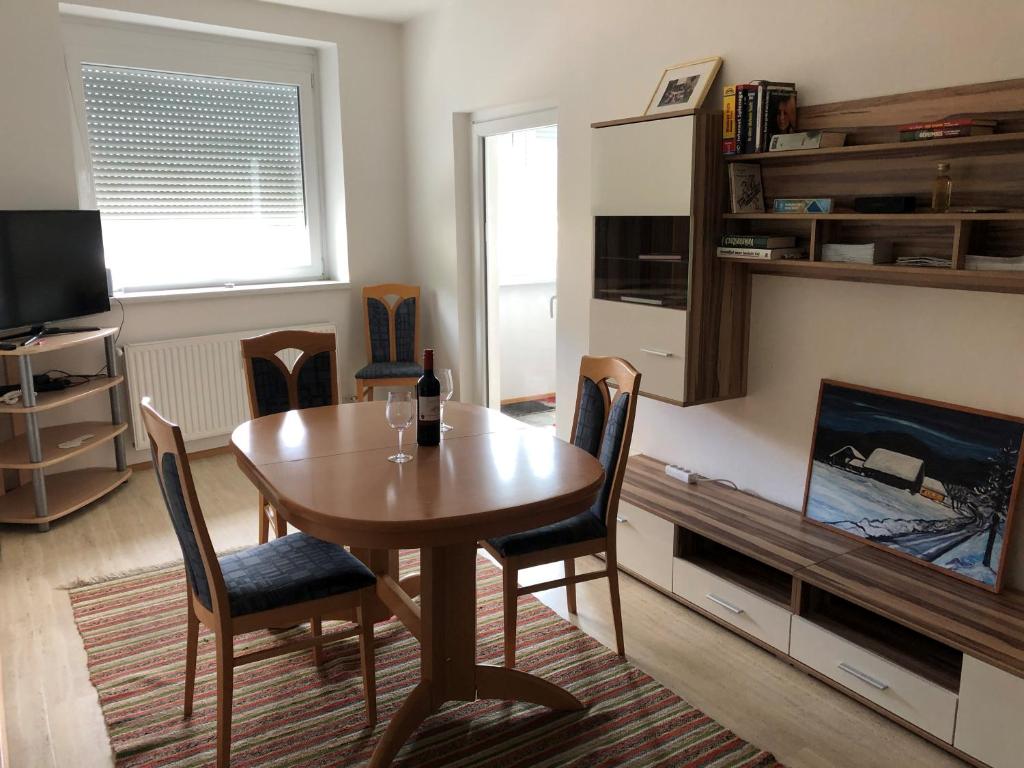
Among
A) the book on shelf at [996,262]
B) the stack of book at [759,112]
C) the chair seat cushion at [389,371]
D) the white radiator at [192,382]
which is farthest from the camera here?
the chair seat cushion at [389,371]

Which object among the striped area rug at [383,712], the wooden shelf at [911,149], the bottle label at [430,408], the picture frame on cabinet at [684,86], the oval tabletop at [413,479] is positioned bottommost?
the striped area rug at [383,712]

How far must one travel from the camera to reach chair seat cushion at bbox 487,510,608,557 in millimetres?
2510

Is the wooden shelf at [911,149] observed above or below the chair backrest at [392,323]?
above

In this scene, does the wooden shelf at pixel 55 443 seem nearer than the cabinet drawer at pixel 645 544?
No

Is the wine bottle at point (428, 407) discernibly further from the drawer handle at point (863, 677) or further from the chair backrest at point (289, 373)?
the drawer handle at point (863, 677)

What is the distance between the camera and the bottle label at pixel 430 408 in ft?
7.77

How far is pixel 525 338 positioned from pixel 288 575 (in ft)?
12.6

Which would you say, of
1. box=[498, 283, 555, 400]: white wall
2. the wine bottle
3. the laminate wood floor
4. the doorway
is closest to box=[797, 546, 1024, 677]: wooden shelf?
the laminate wood floor

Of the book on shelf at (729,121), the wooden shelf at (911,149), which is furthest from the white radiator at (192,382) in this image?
the wooden shelf at (911,149)

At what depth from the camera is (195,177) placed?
4.97m

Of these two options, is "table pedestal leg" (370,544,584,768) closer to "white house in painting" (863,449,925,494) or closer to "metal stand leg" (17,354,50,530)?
"white house in painting" (863,449,925,494)

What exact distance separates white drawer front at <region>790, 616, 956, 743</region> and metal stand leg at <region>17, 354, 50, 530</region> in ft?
10.9

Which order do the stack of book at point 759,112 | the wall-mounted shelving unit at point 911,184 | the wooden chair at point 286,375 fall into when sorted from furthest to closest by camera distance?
1. the wooden chair at point 286,375
2. the stack of book at point 759,112
3. the wall-mounted shelving unit at point 911,184

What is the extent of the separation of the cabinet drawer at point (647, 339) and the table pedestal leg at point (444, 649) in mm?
1236
